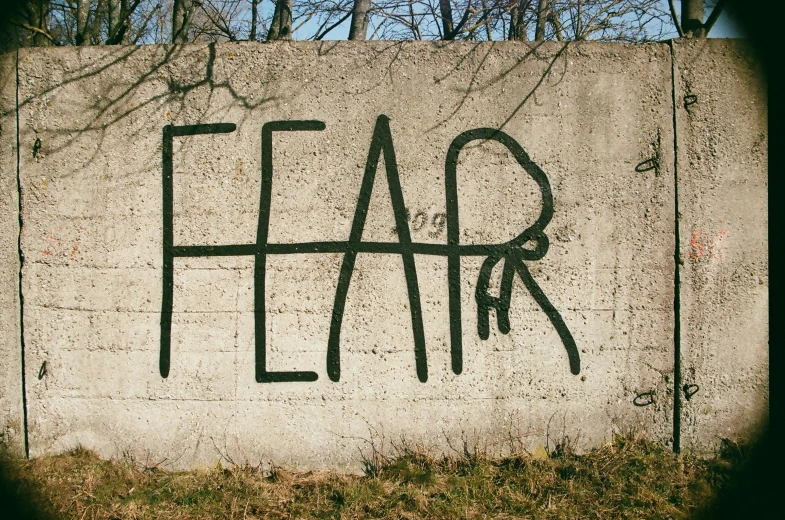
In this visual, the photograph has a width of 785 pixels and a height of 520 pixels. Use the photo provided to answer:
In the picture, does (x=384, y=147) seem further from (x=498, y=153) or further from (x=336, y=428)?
(x=336, y=428)

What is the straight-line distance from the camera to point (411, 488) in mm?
2748

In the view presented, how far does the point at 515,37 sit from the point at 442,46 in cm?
123

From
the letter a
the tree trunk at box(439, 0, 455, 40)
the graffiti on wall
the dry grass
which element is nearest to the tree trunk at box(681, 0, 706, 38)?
the tree trunk at box(439, 0, 455, 40)

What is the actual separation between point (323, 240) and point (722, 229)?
204 cm

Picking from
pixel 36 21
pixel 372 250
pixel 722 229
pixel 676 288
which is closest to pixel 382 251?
pixel 372 250

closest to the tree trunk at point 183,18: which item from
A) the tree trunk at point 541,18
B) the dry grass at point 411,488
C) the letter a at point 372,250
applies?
the letter a at point 372,250

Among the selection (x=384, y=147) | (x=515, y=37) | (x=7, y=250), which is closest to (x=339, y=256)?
(x=384, y=147)

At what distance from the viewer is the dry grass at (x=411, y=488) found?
261cm

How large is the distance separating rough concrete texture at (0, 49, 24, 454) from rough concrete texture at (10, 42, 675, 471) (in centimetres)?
7

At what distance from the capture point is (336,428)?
2949mm

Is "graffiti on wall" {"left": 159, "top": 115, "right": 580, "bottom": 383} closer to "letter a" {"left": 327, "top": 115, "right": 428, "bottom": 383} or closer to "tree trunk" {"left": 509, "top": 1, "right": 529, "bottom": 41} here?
"letter a" {"left": 327, "top": 115, "right": 428, "bottom": 383}

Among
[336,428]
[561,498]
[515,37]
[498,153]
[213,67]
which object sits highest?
[515,37]

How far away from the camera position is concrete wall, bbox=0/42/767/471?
294 centimetres

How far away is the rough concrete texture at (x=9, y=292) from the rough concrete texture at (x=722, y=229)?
340 cm
